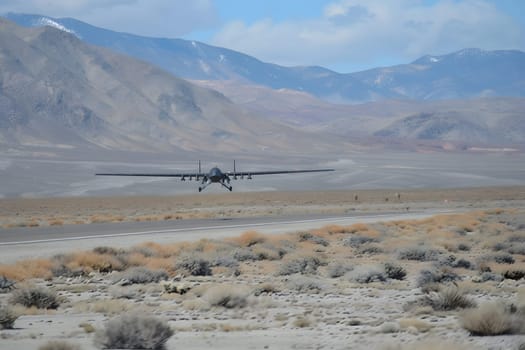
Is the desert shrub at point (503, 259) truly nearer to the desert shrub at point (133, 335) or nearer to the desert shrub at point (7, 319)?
the desert shrub at point (133, 335)

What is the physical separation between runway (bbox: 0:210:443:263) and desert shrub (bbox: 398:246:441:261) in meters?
11.4

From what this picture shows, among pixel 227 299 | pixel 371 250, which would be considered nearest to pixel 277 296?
pixel 227 299

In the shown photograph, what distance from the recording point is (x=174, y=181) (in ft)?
419

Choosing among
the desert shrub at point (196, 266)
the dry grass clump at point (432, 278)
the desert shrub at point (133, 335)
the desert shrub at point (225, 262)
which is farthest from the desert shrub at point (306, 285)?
the desert shrub at point (133, 335)

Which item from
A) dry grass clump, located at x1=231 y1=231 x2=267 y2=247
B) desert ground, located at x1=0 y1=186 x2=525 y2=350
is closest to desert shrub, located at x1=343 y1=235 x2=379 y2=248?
desert ground, located at x1=0 y1=186 x2=525 y2=350

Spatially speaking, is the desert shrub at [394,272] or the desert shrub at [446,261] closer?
the desert shrub at [394,272]

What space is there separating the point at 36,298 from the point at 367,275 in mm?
9048

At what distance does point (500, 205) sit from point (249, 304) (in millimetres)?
64134

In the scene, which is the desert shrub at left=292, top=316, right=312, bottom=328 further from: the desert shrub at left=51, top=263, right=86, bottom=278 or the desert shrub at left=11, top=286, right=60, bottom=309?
the desert shrub at left=51, top=263, right=86, bottom=278

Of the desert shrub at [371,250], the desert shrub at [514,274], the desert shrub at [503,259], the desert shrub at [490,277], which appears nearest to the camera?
the desert shrub at [490,277]

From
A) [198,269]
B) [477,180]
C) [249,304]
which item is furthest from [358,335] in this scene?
[477,180]

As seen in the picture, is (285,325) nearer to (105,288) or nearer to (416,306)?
(416,306)

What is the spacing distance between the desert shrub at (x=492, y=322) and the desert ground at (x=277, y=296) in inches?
0.8

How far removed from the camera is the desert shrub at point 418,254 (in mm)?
29625
